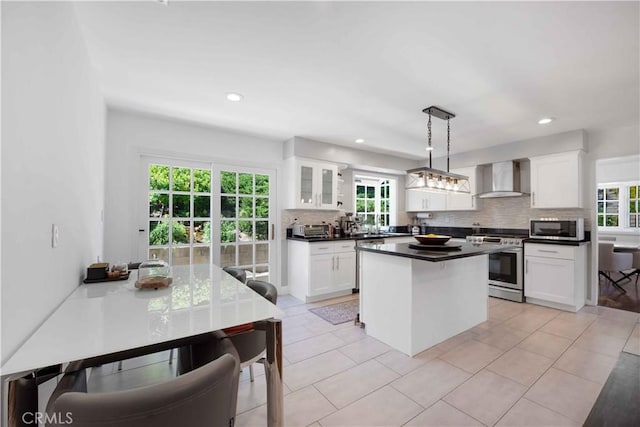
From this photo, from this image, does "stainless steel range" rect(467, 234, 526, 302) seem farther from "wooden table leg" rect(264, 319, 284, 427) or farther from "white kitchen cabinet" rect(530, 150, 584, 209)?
"wooden table leg" rect(264, 319, 284, 427)

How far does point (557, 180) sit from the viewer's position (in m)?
3.96

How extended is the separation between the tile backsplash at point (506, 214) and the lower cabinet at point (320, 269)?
2.44 m

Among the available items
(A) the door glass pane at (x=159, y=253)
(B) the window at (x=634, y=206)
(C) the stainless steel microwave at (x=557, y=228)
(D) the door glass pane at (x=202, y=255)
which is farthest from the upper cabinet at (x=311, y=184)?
(B) the window at (x=634, y=206)

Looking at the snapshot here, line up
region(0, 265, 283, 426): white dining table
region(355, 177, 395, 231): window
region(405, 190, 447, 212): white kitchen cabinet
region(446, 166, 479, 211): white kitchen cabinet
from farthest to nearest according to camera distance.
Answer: region(355, 177, 395, 231): window
region(405, 190, 447, 212): white kitchen cabinet
region(446, 166, 479, 211): white kitchen cabinet
region(0, 265, 283, 426): white dining table

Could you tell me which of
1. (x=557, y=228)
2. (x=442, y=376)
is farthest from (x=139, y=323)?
(x=557, y=228)

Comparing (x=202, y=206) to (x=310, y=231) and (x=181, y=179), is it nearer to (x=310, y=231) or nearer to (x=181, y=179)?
(x=181, y=179)

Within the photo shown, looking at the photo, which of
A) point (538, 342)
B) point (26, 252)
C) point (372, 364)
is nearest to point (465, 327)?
point (538, 342)

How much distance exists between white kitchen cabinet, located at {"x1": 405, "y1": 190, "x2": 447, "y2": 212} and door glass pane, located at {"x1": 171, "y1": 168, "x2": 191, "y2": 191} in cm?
390

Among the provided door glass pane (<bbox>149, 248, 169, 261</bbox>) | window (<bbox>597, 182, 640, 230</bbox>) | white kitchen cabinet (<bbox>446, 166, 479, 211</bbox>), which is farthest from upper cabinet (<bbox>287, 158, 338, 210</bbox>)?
window (<bbox>597, 182, 640, 230</bbox>)

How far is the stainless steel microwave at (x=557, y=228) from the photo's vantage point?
3752mm

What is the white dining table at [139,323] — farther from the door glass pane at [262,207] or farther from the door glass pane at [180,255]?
the door glass pane at [262,207]

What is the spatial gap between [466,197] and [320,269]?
301 cm

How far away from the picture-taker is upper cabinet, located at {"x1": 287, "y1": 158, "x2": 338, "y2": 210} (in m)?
4.20

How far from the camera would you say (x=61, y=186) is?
1.46 meters
